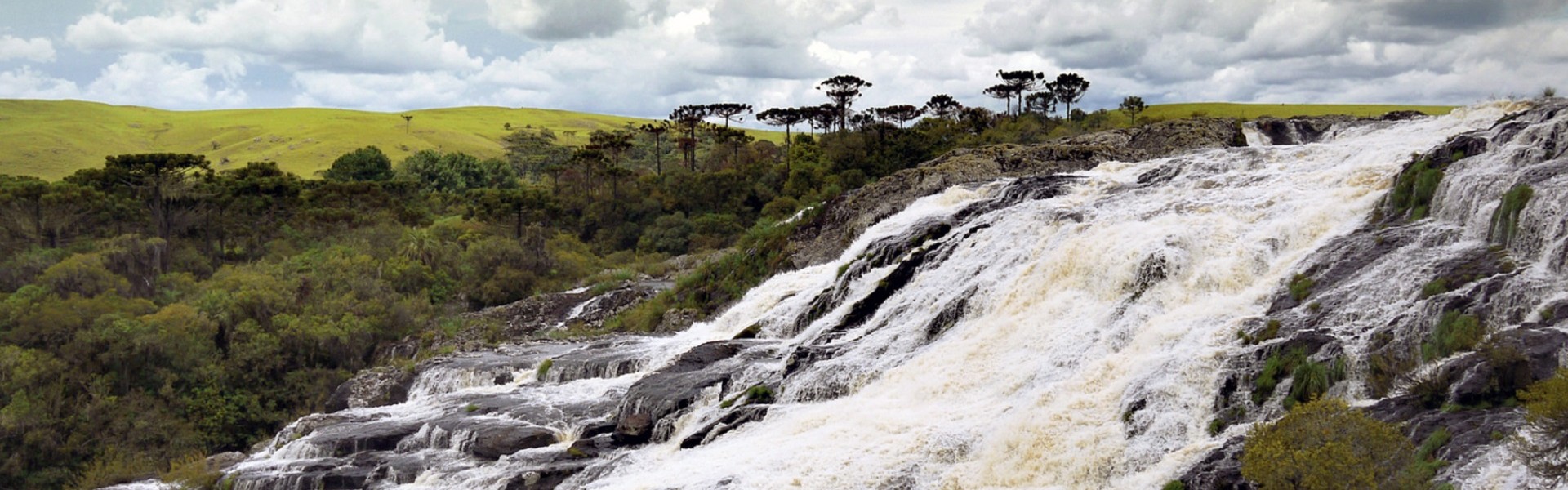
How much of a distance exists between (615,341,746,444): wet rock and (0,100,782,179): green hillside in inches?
3921

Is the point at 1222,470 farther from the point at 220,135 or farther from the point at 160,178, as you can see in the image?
the point at 220,135

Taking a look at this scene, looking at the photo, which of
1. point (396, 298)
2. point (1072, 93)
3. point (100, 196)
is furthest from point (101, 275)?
point (1072, 93)

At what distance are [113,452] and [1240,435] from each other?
35.6m

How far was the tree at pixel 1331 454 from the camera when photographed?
44.3 ft

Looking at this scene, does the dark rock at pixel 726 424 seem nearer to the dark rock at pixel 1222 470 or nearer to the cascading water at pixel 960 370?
the cascading water at pixel 960 370

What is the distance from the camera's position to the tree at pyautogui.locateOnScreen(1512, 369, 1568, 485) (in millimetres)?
12367

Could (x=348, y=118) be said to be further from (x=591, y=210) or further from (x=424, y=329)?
(x=424, y=329)

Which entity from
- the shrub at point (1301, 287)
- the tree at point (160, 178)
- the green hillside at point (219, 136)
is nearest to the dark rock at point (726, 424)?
the shrub at point (1301, 287)

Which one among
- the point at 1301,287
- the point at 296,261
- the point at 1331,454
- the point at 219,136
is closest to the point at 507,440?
the point at 1301,287

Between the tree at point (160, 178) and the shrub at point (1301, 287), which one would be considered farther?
the tree at point (160, 178)

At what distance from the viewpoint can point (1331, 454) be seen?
44.8 ft

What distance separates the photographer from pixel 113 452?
37125mm

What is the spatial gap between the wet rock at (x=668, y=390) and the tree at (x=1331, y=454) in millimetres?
14096

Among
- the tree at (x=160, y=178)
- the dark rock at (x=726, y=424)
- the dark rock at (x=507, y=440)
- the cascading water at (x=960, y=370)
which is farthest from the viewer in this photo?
the tree at (x=160, y=178)
